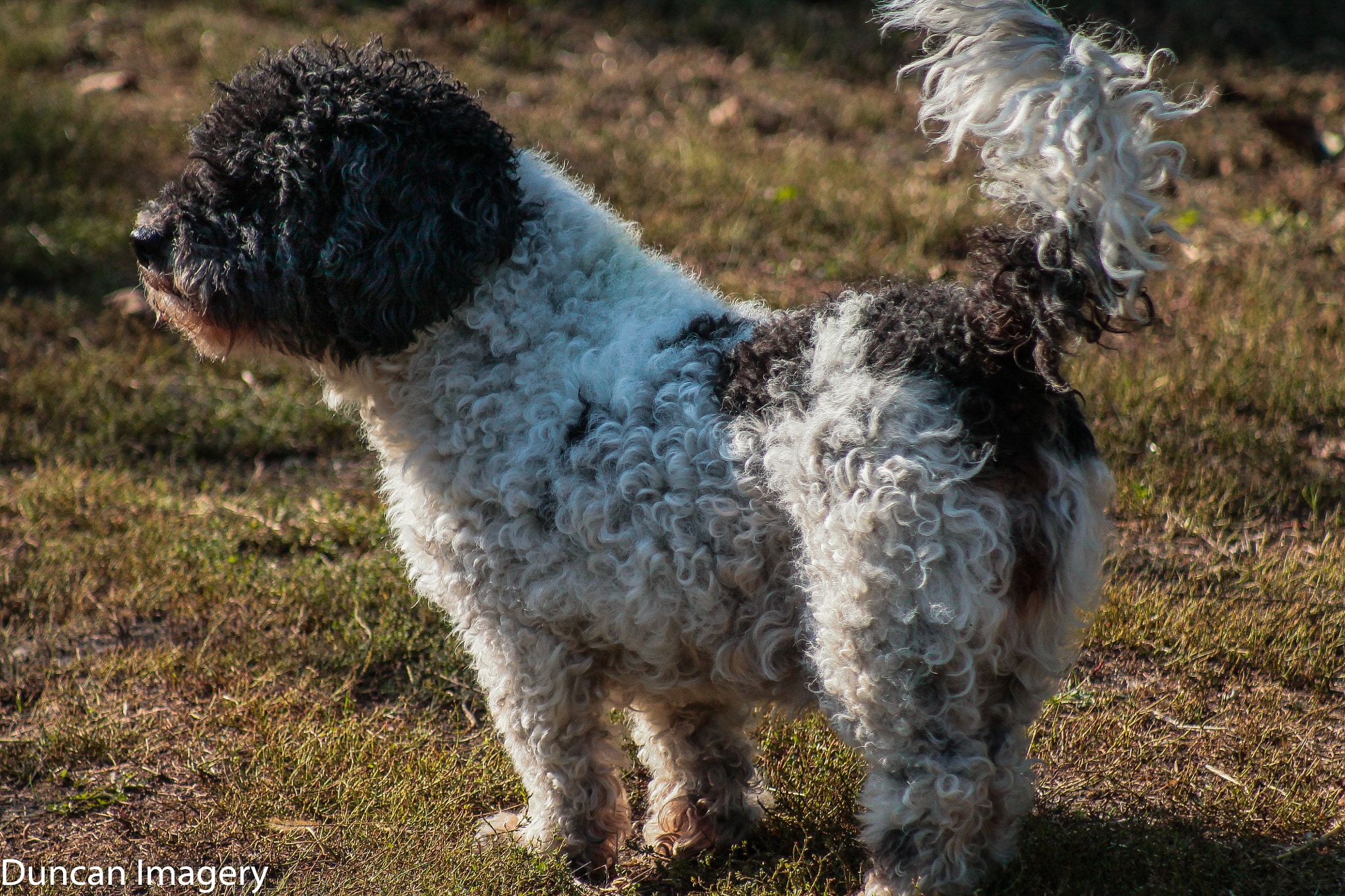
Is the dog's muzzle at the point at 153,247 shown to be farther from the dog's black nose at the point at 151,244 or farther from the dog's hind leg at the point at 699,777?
the dog's hind leg at the point at 699,777

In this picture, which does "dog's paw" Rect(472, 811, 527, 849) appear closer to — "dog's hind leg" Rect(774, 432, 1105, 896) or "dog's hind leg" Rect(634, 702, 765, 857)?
"dog's hind leg" Rect(634, 702, 765, 857)

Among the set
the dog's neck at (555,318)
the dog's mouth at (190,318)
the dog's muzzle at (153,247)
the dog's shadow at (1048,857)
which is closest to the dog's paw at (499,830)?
the dog's shadow at (1048,857)

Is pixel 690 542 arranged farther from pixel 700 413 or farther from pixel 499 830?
pixel 499 830

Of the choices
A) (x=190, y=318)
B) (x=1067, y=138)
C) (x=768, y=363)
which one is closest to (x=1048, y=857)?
(x=768, y=363)

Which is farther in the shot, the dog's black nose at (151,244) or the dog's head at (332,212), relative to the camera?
the dog's black nose at (151,244)

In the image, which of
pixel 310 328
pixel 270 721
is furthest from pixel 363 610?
pixel 310 328

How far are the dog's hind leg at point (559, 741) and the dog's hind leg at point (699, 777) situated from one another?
18cm

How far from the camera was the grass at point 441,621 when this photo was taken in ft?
11.2

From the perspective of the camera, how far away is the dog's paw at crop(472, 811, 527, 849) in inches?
131

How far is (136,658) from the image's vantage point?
422 cm

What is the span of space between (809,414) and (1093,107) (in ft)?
2.86

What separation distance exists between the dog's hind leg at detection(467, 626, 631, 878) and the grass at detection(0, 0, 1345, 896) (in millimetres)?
123

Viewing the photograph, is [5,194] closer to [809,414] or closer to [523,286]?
[523,286]

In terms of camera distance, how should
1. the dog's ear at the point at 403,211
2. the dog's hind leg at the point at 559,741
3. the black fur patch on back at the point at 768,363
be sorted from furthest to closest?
the dog's hind leg at the point at 559,741
the dog's ear at the point at 403,211
the black fur patch on back at the point at 768,363
